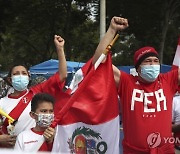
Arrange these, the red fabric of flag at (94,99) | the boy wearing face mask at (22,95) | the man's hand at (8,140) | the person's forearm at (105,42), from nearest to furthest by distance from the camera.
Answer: the red fabric of flag at (94,99) < the person's forearm at (105,42) < the man's hand at (8,140) < the boy wearing face mask at (22,95)

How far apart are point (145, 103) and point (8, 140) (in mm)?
1243

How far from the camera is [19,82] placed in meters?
4.55

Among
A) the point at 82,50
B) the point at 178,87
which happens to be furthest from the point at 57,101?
the point at 82,50

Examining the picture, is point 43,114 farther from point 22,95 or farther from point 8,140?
point 22,95

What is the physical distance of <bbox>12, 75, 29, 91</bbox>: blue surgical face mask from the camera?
4.54m

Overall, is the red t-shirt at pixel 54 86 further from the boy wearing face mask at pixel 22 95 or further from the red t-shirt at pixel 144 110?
the red t-shirt at pixel 144 110

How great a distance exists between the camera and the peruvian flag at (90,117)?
3809mm

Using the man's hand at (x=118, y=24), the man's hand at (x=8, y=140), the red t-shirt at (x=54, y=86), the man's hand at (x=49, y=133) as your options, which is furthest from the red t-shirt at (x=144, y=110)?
the man's hand at (x=8, y=140)

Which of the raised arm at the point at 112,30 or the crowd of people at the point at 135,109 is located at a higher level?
the raised arm at the point at 112,30

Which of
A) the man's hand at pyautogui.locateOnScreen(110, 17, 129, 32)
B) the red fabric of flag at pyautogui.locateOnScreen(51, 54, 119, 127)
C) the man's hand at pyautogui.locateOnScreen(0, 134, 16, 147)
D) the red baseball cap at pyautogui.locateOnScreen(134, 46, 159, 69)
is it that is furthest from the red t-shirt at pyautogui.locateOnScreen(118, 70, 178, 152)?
the man's hand at pyautogui.locateOnScreen(0, 134, 16, 147)

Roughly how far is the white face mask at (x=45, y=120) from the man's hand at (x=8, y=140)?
0.39 m

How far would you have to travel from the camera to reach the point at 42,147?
368cm

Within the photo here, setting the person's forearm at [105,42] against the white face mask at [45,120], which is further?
the person's forearm at [105,42]

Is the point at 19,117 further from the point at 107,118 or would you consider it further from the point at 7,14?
the point at 7,14
